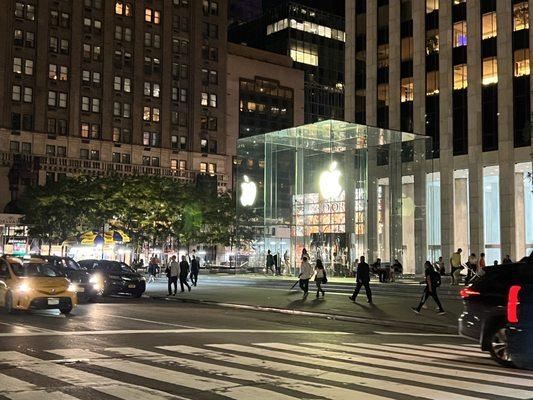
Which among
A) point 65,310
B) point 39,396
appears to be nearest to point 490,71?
point 65,310

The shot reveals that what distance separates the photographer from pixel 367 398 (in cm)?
833

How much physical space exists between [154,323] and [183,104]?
84191 millimetres

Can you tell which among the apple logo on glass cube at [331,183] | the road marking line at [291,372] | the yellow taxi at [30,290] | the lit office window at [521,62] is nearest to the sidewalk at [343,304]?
the apple logo on glass cube at [331,183]

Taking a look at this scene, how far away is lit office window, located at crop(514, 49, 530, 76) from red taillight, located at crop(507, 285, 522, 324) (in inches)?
1607

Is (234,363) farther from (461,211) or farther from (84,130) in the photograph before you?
(84,130)

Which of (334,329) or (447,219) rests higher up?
(447,219)

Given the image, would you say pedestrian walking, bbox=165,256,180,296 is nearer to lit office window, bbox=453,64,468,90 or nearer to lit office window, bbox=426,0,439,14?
lit office window, bbox=453,64,468,90

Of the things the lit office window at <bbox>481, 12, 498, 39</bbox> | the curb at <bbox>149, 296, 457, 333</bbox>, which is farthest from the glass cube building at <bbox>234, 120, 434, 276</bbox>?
the lit office window at <bbox>481, 12, 498, 39</bbox>

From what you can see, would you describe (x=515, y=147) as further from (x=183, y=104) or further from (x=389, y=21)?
(x=183, y=104)

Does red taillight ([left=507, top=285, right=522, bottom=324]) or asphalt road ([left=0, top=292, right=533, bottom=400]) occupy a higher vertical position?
red taillight ([left=507, top=285, right=522, bottom=324])

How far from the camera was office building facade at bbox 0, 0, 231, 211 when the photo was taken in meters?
83.8

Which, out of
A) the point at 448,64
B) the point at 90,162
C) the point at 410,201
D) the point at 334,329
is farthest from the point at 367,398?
the point at 90,162

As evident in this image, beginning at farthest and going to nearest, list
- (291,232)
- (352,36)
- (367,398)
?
1. (352,36)
2. (291,232)
3. (367,398)

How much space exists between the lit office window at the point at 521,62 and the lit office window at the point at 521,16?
178 cm
